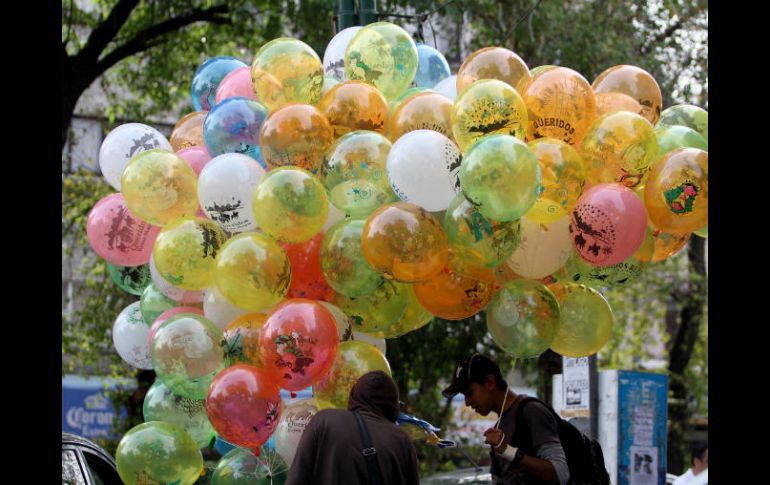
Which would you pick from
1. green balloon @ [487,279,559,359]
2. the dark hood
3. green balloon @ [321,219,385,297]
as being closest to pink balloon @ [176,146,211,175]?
green balloon @ [321,219,385,297]

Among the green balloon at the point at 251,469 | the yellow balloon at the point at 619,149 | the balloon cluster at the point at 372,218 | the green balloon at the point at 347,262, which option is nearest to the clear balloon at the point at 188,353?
the balloon cluster at the point at 372,218

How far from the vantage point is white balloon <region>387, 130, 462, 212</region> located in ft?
16.9

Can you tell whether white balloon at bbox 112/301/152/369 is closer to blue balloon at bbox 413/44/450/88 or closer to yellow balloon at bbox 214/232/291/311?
yellow balloon at bbox 214/232/291/311

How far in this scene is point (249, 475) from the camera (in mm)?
5645

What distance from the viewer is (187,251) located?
5555 mm

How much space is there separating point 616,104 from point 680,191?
2.46 ft

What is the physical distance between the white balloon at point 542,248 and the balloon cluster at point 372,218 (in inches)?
0.4

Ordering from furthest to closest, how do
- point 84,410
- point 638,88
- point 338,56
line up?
point 84,410 → point 338,56 → point 638,88

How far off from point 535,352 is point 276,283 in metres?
1.36

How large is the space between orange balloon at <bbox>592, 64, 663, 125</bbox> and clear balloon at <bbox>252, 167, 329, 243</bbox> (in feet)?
5.56

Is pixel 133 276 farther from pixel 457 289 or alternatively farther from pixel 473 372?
pixel 473 372

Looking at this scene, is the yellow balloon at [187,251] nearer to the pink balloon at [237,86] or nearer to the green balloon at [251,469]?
the pink balloon at [237,86]

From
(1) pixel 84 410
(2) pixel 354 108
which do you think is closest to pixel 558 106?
(2) pixel 354 108

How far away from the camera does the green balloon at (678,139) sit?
18.2 ft
